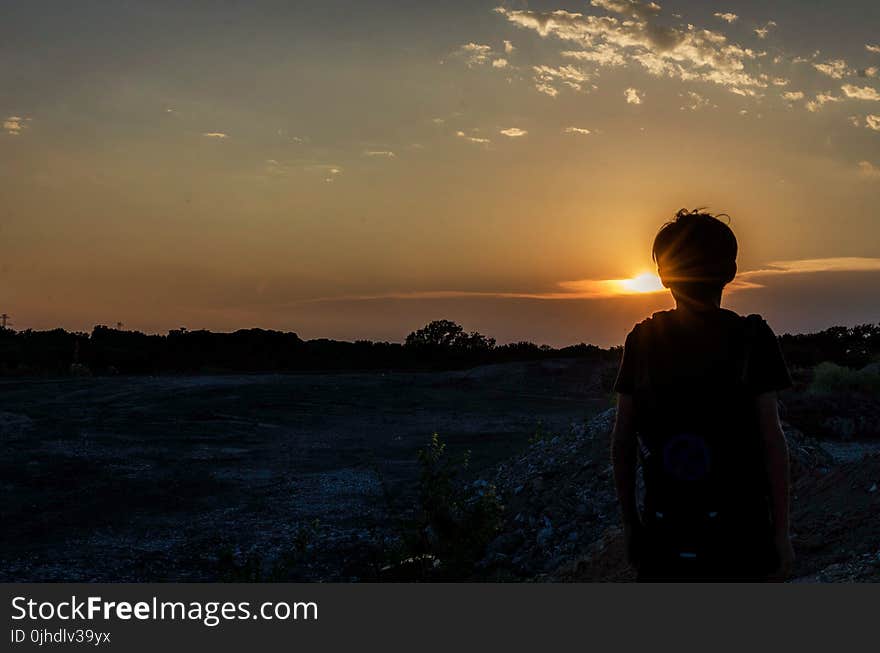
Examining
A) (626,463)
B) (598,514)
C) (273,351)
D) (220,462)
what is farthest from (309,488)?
(273,351)

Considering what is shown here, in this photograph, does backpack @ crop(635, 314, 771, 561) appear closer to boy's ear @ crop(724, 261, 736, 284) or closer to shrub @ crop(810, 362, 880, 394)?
boy's ear @ crop(724, 261, 736, 284)

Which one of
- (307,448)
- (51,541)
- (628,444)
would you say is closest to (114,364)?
(307,448)

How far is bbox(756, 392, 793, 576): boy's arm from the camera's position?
3.10 meters

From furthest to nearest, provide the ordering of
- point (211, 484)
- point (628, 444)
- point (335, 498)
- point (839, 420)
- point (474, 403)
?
point (474, 403) → point (839, 420) → point (211, 484) → point (335, 498) → point (628, 444)

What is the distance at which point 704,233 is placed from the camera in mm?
3184

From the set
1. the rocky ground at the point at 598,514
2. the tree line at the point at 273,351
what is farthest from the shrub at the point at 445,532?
the tree line at the point at 273,351

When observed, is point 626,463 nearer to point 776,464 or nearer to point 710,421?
point 710,421

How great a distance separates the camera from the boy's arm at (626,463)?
3371 millimetres

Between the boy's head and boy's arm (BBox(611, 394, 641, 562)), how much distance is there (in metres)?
0.47

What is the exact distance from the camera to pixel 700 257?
3.19m

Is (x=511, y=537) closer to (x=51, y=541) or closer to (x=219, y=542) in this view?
(x=219, y=542)

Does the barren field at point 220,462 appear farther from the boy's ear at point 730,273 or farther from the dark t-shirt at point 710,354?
the boy's ear at point 730,273

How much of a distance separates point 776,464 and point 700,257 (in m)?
0.77

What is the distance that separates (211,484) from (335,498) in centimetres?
238
